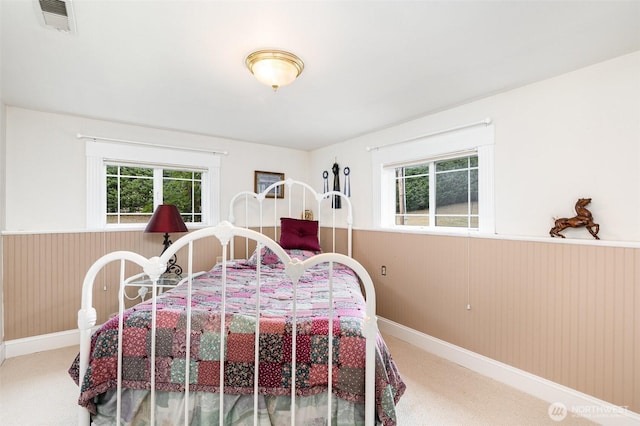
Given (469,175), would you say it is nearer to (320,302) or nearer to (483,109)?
(483,109)

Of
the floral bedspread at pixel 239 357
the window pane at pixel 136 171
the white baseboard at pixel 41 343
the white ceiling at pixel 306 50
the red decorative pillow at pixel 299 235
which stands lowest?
the white baseboard at pixel 41 343

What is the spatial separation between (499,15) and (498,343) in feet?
7.49

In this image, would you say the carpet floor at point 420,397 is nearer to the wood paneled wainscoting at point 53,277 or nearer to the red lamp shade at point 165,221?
the wood paneled wainscoting at point 53,277

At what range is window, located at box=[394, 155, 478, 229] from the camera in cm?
272

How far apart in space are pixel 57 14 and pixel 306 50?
127 cm

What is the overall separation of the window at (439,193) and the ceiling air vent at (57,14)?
9.62ft

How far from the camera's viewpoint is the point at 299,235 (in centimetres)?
357

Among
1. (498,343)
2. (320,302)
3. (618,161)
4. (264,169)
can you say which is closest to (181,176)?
(264,169)

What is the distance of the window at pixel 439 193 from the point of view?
2.72 meters

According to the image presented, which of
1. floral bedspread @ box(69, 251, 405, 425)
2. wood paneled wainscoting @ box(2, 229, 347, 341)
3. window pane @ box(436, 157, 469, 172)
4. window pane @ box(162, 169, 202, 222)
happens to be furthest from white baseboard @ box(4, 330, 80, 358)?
window pane @ box(436, 157, 469, 172)

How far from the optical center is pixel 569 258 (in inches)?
78.1

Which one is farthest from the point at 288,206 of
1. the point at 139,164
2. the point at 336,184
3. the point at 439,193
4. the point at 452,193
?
the point at 452,193

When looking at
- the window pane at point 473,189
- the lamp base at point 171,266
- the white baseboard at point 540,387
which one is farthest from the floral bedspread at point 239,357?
the window pane at point 473,189

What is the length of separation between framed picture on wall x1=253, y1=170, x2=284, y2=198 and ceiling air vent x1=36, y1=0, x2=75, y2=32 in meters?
2.58
